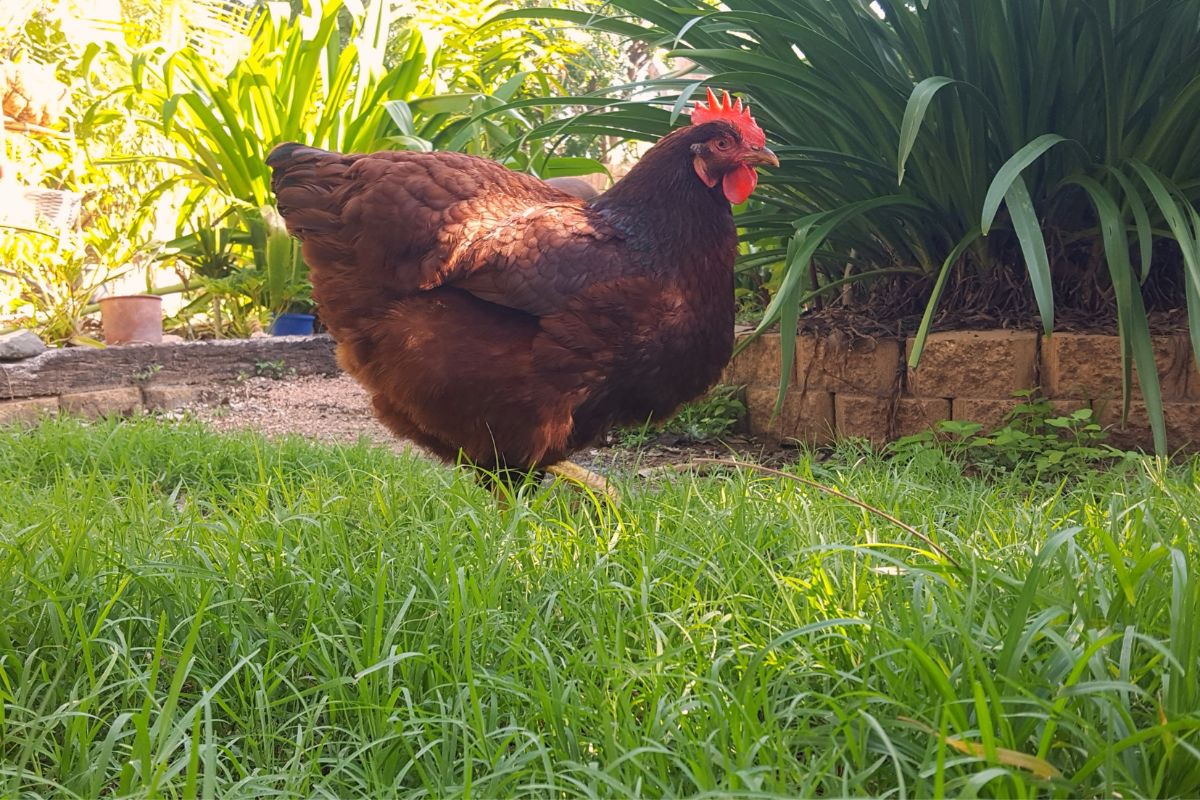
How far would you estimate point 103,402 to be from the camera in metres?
4.71

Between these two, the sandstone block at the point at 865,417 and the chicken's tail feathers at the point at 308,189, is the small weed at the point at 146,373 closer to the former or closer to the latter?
the chicken's tail feathers at the point at 308,189

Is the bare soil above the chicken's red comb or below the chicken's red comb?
below

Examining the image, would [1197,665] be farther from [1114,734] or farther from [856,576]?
[856,576]

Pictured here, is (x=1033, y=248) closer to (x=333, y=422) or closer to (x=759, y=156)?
(x=759, y=156)

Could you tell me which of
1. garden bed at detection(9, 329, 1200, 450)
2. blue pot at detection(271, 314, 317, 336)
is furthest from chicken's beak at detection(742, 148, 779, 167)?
blue pot at detection(271, 314, 317, 336)

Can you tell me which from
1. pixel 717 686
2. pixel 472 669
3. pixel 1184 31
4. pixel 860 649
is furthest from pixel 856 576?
pixel 1184 31

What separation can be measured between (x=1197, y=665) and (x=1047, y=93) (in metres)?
2.35

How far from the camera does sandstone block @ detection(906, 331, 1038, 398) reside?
3014 mm

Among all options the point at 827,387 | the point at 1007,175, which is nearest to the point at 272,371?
the point at 827,387

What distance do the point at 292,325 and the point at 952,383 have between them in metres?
4.18

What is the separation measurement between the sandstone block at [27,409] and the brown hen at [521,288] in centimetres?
254

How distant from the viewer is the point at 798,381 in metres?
3.52

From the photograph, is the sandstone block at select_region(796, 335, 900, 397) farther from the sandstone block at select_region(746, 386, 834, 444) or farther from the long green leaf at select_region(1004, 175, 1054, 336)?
the long green leaf at select_region(1004, 175, 1054, 336)

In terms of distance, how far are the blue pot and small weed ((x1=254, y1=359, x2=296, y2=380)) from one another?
2.12 feet
